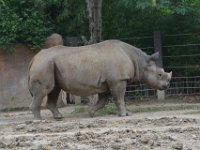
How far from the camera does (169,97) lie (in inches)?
653

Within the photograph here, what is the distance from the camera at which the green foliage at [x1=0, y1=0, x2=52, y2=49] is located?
15695mm

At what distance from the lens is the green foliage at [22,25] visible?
1570 centimetres

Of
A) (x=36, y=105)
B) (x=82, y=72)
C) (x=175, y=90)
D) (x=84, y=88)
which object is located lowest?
(x=175, y=90)

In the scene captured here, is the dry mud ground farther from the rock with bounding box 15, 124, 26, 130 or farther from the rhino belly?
the rhino belly

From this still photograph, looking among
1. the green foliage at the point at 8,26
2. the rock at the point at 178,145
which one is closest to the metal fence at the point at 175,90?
the green foliage at the point at 8,26

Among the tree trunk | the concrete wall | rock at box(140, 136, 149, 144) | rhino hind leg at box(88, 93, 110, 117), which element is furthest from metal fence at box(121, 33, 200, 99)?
rock at box(140, 136, 149, 144)

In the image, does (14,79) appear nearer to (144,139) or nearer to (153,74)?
(153,74)

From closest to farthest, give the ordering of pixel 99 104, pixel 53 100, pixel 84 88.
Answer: pixel 84 88
pixel 99 104
pixel 53 100

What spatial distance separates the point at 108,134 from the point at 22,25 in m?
7.48

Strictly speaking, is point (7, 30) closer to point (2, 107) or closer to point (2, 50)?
point (2, 50)

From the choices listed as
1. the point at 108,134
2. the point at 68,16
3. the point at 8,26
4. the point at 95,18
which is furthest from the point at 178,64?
the point at 108,134

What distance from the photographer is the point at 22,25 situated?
625 inches

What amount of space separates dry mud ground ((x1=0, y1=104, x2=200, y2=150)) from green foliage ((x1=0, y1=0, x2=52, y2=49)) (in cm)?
421

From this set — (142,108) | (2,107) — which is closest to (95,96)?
(142,108)
